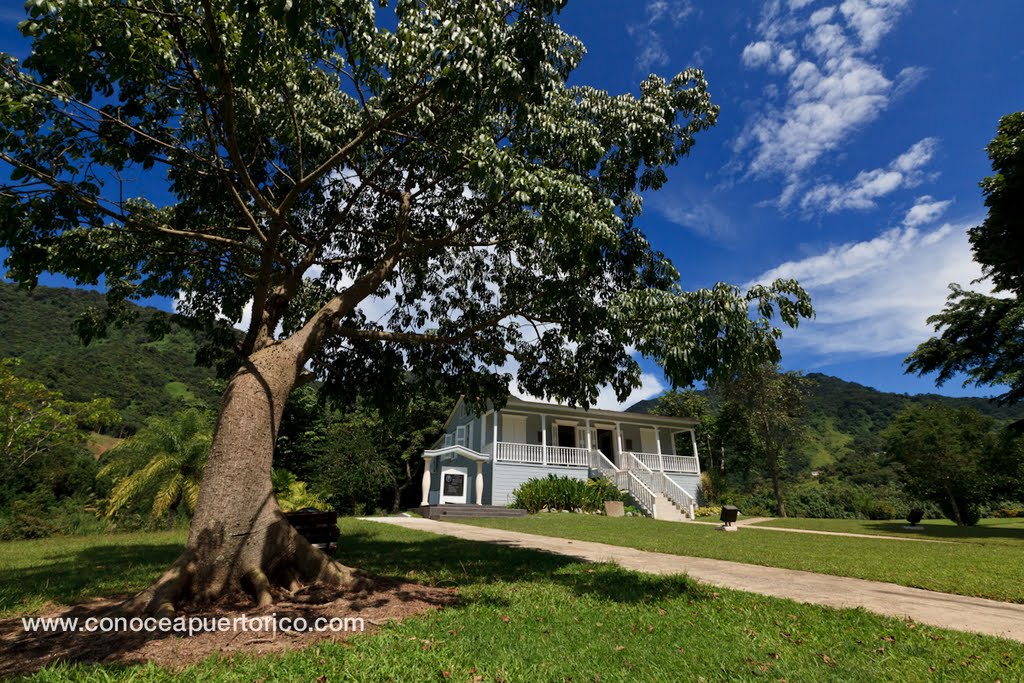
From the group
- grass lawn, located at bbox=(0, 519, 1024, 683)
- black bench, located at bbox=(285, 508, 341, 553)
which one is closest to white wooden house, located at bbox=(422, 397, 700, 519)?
black bench, located at bbox=(285, 508, 341, 553)

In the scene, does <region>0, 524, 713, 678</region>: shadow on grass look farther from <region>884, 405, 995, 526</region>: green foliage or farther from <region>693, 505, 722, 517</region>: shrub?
→ <region>884, 405, 995, 526</region>: green foliage

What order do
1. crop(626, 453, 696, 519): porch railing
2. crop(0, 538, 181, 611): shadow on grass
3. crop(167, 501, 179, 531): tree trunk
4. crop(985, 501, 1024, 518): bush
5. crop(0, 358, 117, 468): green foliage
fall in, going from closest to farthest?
1. crop(0, 538, 181, 611): shadow on grass
2. crop(167, 501, 179, 531): tree trunk
3. crop(0, 358, 117, 468): green foliage
4. crop(626, 453, 696, 519): porch railing
5. crop(985, 501, 1024, 518): bush

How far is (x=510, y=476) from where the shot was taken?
2448cm

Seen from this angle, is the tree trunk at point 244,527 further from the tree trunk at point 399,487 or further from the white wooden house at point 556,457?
the tree trunk at point 399,487

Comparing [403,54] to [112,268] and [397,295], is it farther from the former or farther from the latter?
[397,295]

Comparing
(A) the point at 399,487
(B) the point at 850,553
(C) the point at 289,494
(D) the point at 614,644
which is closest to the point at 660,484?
(B) the point at 850,553

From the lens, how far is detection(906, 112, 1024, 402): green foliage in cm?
1285

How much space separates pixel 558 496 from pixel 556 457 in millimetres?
3802

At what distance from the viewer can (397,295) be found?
11.2 metres

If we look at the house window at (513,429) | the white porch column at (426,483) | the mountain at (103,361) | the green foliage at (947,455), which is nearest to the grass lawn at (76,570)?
the white porch column at (426,483)

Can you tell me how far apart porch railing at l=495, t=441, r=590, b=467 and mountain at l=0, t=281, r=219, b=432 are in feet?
79.6

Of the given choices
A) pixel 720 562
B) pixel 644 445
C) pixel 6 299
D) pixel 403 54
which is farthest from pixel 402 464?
pixel 6 299

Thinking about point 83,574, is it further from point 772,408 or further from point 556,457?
point 772,408

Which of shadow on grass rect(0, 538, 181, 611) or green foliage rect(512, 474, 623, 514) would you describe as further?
green foliage rect(512, 474, 623, 514)
